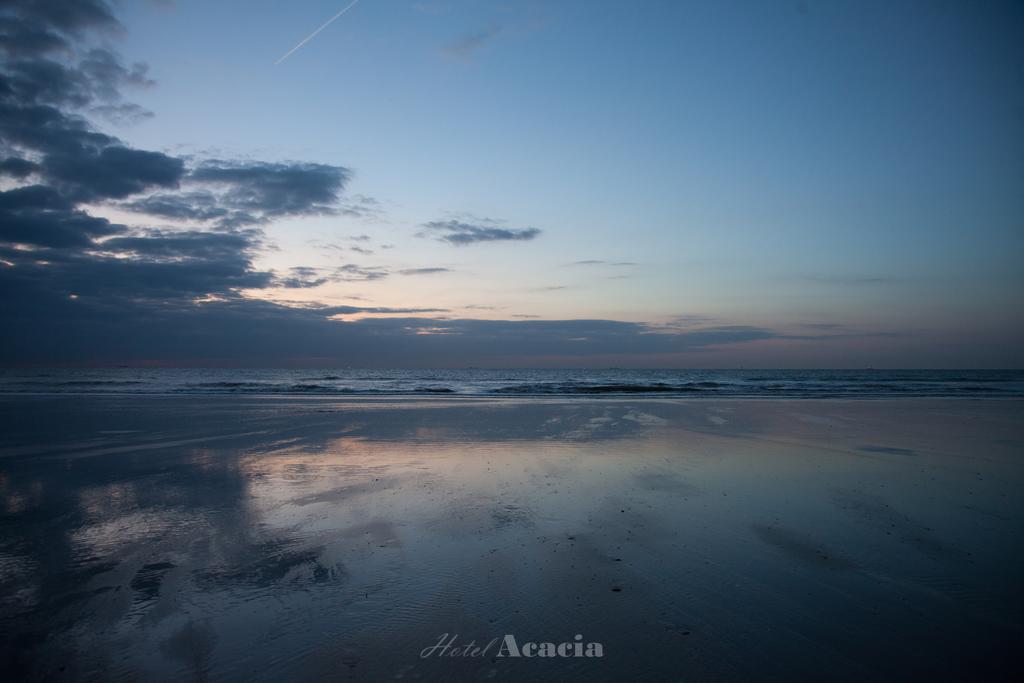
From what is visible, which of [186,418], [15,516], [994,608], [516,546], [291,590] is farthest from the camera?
[186,418]

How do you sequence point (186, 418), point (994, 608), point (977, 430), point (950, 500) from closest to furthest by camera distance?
point (994, 608)
point (950, 500)
point (977, 430)
point (186, 418)

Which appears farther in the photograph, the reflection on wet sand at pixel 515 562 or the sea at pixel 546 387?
the sea at pixel 546 387

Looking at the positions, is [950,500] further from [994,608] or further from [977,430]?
[977,430]

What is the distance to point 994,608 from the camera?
440 centimetres

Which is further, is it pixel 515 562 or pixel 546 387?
pixel 546 387

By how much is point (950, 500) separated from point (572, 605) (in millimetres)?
6951

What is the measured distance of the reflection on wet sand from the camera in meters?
3.73

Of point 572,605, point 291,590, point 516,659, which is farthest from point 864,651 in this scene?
point 291,590

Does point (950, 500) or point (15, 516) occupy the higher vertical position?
point (950, 500)

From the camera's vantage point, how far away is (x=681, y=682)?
3.38m

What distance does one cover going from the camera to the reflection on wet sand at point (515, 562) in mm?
3734

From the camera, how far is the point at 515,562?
215 inches

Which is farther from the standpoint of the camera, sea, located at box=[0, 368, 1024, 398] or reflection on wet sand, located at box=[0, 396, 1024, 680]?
sea, located at box=[0, 368, 1024, 398]

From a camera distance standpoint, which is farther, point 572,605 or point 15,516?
point 15,516
